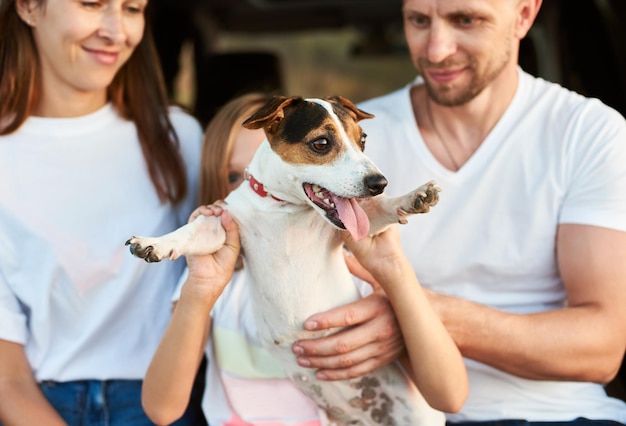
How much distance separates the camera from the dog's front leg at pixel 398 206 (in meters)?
1.77

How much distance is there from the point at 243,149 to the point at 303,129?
687mm

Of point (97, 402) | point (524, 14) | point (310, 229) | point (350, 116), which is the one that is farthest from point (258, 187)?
point (524, 14)

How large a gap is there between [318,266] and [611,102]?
2.05 meters

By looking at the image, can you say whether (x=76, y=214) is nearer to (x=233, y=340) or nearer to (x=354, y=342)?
(x=233, y=340)

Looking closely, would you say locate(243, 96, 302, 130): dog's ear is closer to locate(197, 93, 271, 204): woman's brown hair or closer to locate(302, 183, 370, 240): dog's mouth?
locate(302, 183, 370, 240): dog's mouth

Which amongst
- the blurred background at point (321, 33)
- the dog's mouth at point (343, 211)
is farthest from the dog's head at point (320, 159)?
the blurred background at point (321, 33)

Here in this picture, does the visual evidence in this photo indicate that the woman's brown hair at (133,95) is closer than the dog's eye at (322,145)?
No

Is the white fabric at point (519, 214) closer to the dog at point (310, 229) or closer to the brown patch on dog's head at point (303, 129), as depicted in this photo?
the dog at point (310, 229)

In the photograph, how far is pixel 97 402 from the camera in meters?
2.47

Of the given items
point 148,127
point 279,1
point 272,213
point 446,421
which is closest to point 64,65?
point 148,127

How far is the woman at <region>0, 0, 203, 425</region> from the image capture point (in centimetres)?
247

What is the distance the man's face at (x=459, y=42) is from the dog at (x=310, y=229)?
0.58m

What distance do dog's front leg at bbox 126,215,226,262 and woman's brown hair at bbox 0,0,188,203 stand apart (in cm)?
69

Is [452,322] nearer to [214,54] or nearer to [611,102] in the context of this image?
[611,102]
